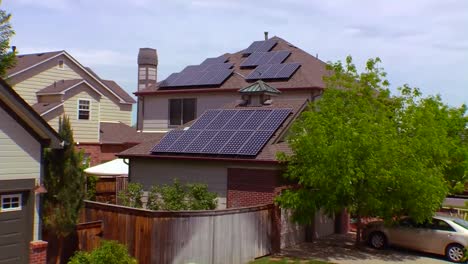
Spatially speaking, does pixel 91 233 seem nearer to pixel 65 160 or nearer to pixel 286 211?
pixel 65 160

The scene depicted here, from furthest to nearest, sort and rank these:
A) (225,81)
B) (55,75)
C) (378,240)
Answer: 1. (55,75)
2. (225,81)
3. (378,240)

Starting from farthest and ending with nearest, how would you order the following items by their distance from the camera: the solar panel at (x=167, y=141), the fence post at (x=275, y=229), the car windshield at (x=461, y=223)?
the solar panel at (x=167, y=141)
the car windshield at (x=461, y=223)
the fence post at (x=275, y=229)

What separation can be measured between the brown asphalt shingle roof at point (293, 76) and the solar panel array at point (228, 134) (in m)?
6.24

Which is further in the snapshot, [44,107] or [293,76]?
[44,107]

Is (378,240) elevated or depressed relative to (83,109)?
depressed

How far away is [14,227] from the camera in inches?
502

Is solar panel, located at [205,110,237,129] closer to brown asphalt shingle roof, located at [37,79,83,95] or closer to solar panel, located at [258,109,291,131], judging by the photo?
solar panel, located at [258,109,291,131]

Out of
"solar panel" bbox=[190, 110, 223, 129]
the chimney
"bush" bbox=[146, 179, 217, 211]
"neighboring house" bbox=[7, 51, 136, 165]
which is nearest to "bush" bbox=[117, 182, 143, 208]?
"bush" bbox=[146, 179, 217, 211]

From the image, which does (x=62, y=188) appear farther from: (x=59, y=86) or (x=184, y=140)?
(x=59, y=86)

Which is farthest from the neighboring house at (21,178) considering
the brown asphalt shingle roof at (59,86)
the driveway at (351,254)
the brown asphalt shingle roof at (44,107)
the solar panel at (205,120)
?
the brown asphalt shingle roof at (59,86)

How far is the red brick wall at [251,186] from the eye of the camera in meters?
18.0

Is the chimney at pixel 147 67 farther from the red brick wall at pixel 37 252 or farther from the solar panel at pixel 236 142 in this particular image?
the red brick wall at pixel 37 252

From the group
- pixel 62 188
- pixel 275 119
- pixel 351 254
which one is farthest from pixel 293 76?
pixel 62 188

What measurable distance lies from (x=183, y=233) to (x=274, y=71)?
16.1 metres
